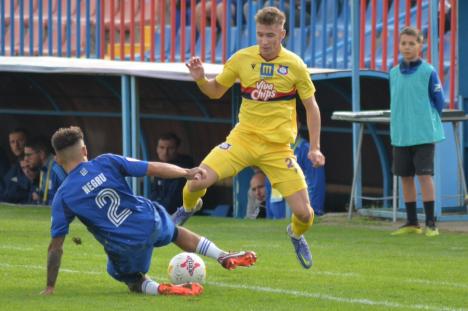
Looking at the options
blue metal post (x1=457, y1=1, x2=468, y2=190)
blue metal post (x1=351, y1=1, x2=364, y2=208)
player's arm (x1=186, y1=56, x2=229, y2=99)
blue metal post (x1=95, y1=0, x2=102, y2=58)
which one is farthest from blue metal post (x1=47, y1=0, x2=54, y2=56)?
player's arm (x1=186, y1=56, x2=229, y2=99)

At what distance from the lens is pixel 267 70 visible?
10.6 m

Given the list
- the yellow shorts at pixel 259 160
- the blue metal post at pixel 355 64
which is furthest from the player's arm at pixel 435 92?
the yellow shorts at pixel 259 160

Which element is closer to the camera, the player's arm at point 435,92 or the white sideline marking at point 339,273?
the white sideline marking at point 339,273

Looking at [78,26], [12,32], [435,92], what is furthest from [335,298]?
[12,32]

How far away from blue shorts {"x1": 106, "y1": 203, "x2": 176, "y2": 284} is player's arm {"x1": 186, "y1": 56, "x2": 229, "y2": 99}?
4.90 ft

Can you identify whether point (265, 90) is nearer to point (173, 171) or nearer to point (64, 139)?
point (173, 171)

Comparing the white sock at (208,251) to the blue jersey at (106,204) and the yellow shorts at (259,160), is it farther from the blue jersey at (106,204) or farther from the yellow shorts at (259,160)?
the yellow shorts at (259,160)

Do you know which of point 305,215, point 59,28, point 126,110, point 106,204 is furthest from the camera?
point 59,28

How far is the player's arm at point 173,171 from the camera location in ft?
28.7

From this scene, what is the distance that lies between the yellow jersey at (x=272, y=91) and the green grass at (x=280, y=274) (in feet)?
3.66

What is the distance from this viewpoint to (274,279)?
9945 millimetres

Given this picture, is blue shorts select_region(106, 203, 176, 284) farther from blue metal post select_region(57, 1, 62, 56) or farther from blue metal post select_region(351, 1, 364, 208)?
blue metal post select_region(57, 1, 62, 56)

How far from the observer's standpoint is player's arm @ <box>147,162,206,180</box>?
28.7 feet

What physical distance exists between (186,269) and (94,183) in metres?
0.97
